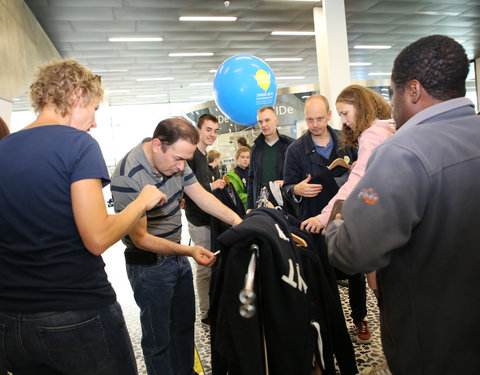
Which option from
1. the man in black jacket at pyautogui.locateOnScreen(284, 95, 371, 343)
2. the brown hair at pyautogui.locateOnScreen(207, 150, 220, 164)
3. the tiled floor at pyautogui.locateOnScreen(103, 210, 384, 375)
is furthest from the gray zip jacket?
the brown hair at pyautogui.locateOnScreen(207, 150, 220, 164)

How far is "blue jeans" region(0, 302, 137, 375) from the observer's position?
3.42 ft

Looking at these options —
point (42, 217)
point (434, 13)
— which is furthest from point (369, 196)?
point (434, 13)

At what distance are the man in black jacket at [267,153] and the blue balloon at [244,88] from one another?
97 cm

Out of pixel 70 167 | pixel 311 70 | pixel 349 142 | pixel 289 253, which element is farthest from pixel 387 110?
pixel 311 70

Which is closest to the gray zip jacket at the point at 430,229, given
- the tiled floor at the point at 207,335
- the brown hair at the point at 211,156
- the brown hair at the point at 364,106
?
the brown hair at the point at 364,106

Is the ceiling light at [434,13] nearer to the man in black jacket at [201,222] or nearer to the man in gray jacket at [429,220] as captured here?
the man in black jacket at [201,222]

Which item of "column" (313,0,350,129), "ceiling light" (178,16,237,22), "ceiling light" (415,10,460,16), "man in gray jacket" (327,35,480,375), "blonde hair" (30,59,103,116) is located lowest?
"man in gray jacket" (327,35,480,375)

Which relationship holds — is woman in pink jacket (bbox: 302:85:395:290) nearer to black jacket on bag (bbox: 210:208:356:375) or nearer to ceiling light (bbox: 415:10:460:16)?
black jacket on bag (bbox: 210:208:356:375)

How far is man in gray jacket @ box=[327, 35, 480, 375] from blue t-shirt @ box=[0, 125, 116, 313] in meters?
0.82

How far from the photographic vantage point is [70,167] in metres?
1.04

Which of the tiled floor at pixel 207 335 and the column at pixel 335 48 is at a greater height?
the column at pixel 335 48

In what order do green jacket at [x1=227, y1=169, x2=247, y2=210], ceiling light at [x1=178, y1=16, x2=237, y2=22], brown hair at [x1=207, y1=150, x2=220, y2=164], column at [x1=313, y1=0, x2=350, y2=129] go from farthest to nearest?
ceiling light at [x1=178, y1=16, x2=237, y2=22] → column at [x1=313, y1=0, x2=350, y2=129] → brown hair at [x1=207, y1=150, x2=220, y2=164] → green jacket at [x1=227, y1=169, x2=247, y2=210]

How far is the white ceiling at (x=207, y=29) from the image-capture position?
24.7 feet

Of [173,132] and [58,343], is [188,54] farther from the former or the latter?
[58,343]
